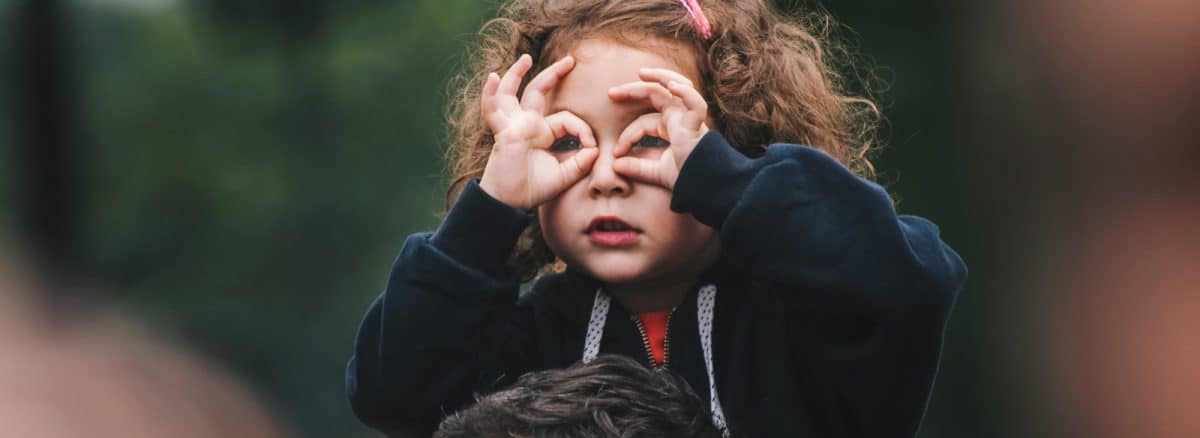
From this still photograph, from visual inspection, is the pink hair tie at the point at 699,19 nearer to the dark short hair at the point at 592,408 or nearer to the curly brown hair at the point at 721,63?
the curly brown hair at the point at 721,63

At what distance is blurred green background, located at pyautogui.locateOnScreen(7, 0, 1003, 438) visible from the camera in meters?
4.08

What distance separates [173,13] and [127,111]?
0.32 meters

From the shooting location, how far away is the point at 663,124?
5.14 ft

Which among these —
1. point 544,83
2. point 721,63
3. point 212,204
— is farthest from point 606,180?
point 212,204

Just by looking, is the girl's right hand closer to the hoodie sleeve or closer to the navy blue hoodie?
the navy blue hoodie

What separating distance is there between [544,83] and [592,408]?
44cm

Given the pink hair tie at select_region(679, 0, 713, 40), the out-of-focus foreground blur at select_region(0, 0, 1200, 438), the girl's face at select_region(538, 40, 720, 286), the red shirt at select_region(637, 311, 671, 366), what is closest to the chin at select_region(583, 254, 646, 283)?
the girl's face at select_region(538, 40, 720, 286)

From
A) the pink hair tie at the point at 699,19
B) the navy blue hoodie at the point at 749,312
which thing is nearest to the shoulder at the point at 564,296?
the navy blue hoodie at the point at 749,312

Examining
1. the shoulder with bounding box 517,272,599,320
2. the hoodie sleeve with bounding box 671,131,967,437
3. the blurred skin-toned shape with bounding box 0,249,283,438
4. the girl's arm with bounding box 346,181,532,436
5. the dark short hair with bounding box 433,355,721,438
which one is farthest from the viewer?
the blurred skin-toned shape with bounding box 0,249,283,438

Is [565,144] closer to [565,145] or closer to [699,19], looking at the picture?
[565,145]

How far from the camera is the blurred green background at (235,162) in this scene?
4.08 metres

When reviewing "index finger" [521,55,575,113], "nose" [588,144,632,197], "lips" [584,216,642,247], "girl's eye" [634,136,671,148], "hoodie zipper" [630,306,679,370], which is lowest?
"hoodie zipper" [630,306,679,370]

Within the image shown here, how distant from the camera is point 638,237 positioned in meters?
1.56

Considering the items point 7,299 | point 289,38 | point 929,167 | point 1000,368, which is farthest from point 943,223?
point 7,299
